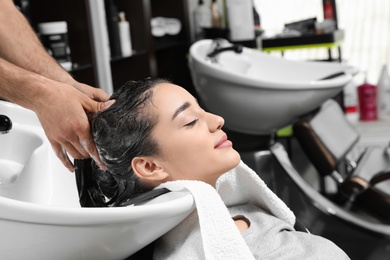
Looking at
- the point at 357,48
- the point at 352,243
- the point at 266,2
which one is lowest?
the point at 352,243

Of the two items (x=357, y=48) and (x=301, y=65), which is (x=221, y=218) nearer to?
(x=301, y=65)

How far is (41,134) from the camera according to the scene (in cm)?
162

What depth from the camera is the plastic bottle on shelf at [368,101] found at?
4273 millimetres

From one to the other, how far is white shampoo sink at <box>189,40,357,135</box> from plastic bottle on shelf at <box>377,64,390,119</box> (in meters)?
0.84

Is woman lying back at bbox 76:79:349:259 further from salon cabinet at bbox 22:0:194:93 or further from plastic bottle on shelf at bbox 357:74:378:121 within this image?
plastic bottle on shelf at bbox 357:74:378:121

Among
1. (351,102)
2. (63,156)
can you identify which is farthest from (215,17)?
(63,156)

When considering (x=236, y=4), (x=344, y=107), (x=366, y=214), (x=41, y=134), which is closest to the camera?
(x=41, y=134)

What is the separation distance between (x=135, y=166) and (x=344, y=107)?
10.3ft

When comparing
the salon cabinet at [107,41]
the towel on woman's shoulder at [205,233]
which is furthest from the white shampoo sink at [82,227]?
the salon cabinet at [107,41]

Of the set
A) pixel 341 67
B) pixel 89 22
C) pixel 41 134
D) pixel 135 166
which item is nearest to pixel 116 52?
pixel 89 22

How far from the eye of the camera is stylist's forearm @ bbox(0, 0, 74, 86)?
5.58ft

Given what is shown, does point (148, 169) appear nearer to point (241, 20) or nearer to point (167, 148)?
point (167, 148)

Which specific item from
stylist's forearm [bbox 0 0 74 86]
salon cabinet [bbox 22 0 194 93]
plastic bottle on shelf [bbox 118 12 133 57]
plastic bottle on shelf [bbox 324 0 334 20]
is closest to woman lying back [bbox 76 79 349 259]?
stylist's forearm [bbox 0 0 74 86]

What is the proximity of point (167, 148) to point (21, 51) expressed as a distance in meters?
0.60
